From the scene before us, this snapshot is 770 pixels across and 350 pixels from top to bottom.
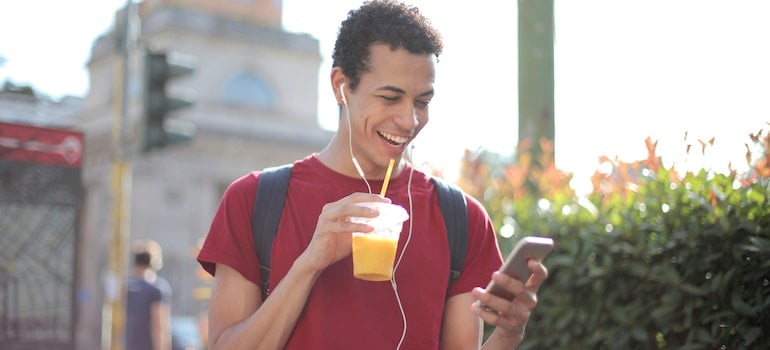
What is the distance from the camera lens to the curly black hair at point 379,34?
306 cm

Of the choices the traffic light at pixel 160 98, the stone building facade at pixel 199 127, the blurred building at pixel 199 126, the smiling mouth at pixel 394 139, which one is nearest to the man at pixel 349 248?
the smiling mouth at pixel 394 139

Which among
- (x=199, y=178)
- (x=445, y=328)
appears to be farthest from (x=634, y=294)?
(x=199, y=178)

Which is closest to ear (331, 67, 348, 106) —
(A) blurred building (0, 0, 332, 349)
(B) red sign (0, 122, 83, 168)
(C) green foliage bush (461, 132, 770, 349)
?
(C) green foliage bush (461, 132, 770, 349)

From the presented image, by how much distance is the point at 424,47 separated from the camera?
306cm

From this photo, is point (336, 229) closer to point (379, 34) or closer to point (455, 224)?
point (455, 224)

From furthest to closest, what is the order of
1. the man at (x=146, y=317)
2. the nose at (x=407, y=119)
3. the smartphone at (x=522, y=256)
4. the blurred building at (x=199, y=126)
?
the blurred building at (x=199, y=126)
the man at (x=146, y=317)
the nose at (x=407, y=119)
the smartphone at (x=522, y=256)

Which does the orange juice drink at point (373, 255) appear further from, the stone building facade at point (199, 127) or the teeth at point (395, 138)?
the stone building facade at point (199, 127)

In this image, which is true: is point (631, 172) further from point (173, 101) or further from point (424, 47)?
point (173, 101)

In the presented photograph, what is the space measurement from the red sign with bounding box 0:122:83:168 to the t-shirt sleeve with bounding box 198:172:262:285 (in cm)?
552

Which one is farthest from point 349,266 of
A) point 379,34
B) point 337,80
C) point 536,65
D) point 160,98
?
point 160,98

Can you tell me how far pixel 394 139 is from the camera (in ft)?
9.93

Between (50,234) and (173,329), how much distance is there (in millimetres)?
19173

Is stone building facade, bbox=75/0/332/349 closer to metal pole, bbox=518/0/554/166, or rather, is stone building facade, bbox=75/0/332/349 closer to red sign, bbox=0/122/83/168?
red sign, bbox=0/122/83/168

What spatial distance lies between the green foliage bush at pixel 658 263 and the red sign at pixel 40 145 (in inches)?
160
